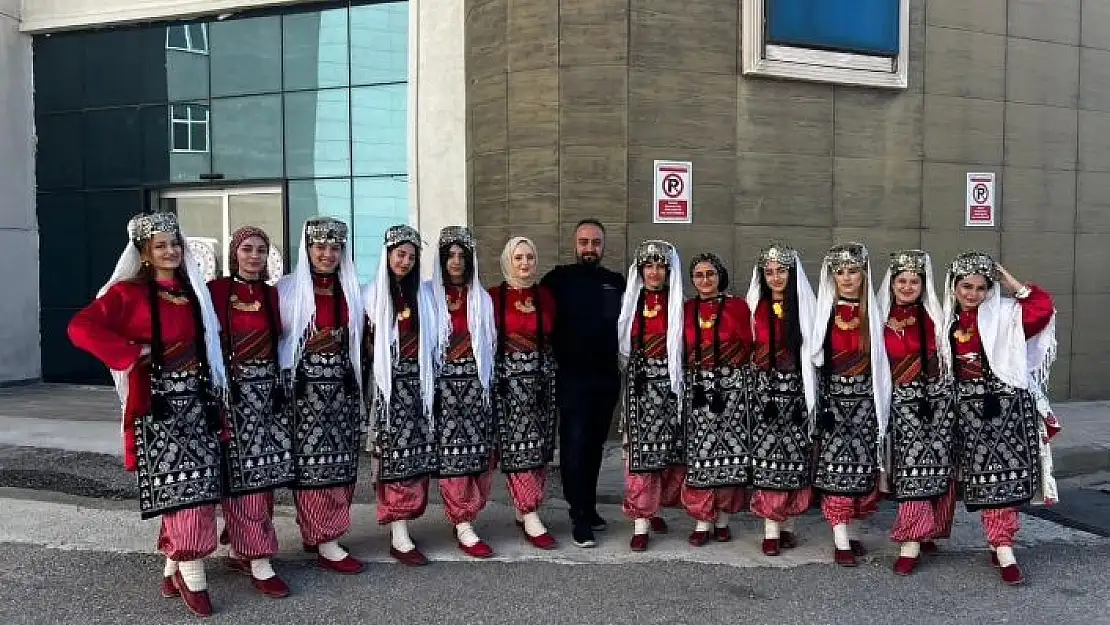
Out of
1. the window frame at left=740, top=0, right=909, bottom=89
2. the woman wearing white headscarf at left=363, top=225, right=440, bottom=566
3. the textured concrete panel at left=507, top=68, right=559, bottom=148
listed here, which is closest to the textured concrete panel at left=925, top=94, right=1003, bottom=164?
the window frame at left=740, top=0, right=909, bottom=89

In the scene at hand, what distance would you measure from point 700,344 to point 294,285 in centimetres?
225

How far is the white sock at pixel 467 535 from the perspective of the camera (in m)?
4.92

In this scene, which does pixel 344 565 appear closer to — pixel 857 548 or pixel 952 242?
pixel 857 548

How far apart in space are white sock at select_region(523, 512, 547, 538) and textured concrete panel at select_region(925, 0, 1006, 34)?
22.1 feet

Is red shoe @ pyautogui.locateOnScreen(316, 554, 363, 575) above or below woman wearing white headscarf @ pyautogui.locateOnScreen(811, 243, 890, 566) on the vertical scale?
below

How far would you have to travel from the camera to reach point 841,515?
4.79 meters

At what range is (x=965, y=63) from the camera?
891cm

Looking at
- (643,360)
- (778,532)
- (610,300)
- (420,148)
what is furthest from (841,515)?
(420,148)

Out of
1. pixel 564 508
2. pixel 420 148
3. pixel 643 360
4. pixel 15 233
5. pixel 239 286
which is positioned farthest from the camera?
pixel 15 233

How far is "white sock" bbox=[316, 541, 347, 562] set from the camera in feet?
15.3

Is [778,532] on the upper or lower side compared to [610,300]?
lower

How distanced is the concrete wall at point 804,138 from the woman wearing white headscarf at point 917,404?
3392 mm

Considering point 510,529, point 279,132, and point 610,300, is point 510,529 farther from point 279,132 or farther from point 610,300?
point 279,132

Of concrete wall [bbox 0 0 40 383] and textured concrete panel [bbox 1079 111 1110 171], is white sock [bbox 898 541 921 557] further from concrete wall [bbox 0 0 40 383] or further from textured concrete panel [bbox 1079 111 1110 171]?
concrete wall [bbox 0 0 40 383]
